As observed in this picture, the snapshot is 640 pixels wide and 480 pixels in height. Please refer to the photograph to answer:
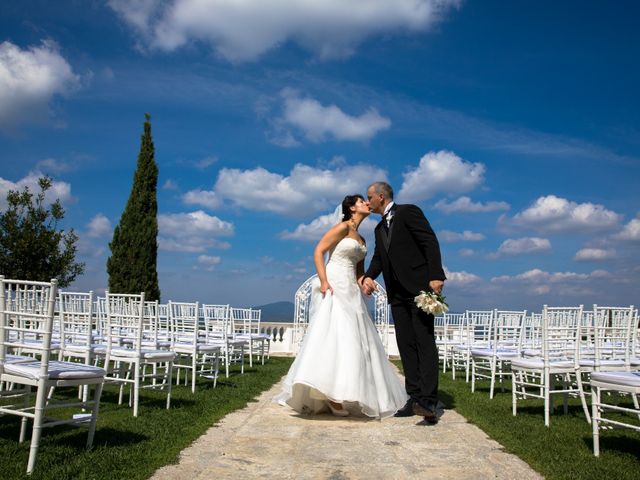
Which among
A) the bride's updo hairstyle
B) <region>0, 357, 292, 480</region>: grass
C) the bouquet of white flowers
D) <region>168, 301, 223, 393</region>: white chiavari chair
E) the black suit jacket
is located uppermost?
the bride's updo hairstyle

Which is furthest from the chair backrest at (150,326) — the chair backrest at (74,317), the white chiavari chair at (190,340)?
the chair backrest at (74,317)

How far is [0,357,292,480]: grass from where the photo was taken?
3418 millimetres

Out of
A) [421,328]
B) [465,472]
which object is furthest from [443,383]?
[465,472]

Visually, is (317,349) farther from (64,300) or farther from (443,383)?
(443,383)

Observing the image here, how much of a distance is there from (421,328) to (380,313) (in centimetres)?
1186

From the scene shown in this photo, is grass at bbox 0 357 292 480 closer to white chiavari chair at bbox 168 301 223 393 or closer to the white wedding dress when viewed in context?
white chiavari chair at bbox 168 301 223 393

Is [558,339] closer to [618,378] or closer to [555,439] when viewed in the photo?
[555,439]

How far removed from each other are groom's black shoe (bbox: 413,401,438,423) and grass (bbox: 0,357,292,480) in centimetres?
187

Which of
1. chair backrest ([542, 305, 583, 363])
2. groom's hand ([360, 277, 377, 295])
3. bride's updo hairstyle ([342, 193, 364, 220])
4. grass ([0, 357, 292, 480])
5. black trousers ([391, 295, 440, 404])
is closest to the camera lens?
grass ([0, 357, 292, 480])

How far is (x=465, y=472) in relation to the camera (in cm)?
362

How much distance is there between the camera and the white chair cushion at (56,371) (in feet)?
11.7

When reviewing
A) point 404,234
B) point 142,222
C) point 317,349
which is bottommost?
point 317,349

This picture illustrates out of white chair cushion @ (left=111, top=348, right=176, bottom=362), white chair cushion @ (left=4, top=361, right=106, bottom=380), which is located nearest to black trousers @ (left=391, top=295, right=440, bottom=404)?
white chair cushion @ (left=111, top=348, right=176, bottom=362)

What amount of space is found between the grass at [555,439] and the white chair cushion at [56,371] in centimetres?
298
